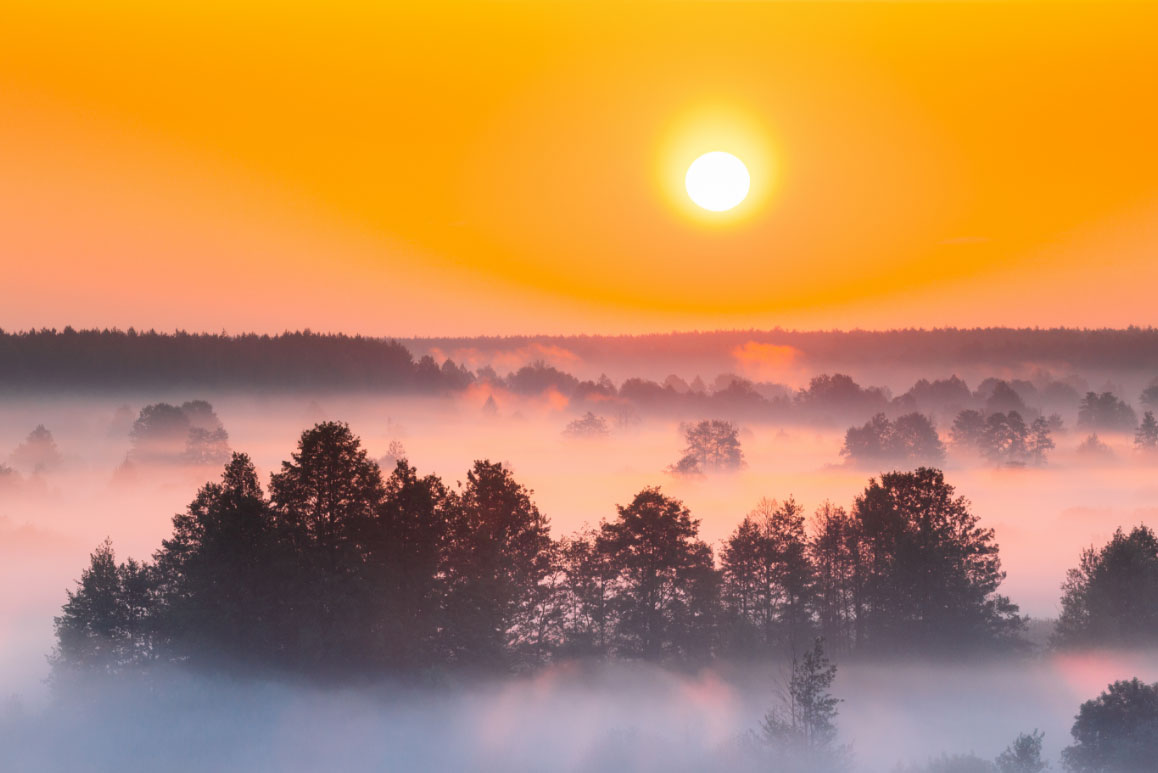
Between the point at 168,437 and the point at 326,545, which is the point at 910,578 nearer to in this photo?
the point at 326,545

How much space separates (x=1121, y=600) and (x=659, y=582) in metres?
19.6

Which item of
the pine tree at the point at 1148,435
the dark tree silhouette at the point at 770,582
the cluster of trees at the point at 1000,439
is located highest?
the pine tree at the point at 1148,435

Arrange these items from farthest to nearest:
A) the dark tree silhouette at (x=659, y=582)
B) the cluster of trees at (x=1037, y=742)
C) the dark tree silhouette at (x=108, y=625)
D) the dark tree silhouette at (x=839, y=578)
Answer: the dark tree silhouette at (x=839, y=578) < the dark tree silhouette at (x=659, y=582) < the dark tree silhouette at (x=108, y=625) < the cluster of trees at (x=1037, y=742)

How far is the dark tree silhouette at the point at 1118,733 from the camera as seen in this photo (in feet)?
105

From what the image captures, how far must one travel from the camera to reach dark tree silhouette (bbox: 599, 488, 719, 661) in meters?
40.8

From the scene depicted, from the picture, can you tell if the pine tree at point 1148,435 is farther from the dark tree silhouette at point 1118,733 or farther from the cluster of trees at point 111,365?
the dark tree silhouette at point 1118,733

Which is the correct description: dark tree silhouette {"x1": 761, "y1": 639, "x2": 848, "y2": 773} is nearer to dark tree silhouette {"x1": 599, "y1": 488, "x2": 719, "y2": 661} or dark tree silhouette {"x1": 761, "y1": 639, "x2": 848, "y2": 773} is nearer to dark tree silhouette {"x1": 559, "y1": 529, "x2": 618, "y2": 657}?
dark tree silhouette {"x1": 599, "y1": 488, "x2": 719, "y2": 661}

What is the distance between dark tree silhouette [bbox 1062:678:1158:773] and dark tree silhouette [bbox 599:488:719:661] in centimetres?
1300

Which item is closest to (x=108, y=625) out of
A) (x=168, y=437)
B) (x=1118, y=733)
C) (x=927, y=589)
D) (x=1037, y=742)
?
(x=1037, y=742)

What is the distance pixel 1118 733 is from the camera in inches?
1282

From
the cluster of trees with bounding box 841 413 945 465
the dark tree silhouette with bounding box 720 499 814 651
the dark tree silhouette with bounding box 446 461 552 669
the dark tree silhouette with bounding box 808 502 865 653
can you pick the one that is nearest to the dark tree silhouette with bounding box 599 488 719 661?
the dark tree silhouette with bounding box 720 499 814 651

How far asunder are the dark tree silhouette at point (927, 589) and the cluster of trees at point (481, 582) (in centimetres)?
8

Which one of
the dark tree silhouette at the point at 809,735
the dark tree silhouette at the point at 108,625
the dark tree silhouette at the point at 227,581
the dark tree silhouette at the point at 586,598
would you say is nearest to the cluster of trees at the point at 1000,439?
the dark tree silhouette at the point at 586,598

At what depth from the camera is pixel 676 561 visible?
41.1 m
